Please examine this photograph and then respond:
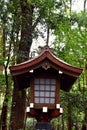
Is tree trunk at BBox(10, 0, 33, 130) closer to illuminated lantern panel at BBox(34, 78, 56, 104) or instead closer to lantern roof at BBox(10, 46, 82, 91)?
illuminated lantern panel at BBox(34, 78, 56, 104)

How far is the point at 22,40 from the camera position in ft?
35.2

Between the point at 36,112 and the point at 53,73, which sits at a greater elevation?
the point at 53,73

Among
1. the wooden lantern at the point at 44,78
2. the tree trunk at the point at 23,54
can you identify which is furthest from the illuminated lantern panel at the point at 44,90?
the tree trunk at the point at 23,54

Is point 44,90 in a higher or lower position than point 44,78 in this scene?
lower

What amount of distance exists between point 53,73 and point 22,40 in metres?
4.28

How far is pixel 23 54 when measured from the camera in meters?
10.7

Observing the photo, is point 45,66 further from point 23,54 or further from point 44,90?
point 23,54

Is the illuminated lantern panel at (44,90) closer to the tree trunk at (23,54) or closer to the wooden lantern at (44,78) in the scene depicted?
the wooden lantern at (44,78)

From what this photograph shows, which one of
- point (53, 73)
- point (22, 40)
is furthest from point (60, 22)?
point (53, 73)

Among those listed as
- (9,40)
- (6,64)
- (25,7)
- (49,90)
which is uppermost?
(25,7)

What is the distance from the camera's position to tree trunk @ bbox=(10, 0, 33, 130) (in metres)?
10.2

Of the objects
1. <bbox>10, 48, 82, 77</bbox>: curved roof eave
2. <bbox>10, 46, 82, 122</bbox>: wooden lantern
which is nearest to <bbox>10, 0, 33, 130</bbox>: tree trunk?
<bbox>10, 46, 82, 122</bbox>: wooden lantern

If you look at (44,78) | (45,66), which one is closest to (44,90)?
(44,78)

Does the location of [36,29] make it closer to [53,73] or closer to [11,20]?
[11,20]
